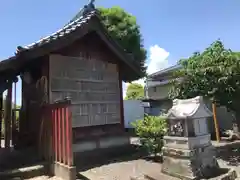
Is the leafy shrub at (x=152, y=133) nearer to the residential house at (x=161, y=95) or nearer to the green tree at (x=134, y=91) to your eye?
the residential house at (x=161, y=95)

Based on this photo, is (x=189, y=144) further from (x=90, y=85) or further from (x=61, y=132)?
(x=90, y=85)

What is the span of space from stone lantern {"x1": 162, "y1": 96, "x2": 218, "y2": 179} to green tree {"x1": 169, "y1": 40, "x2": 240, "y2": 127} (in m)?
2.40

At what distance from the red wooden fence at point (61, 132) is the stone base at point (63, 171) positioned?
11 cm

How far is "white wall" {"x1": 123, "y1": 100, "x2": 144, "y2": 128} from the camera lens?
23.6 metres

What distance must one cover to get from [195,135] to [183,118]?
54 centimetres

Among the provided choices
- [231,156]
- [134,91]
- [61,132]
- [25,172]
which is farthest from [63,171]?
[134,91]

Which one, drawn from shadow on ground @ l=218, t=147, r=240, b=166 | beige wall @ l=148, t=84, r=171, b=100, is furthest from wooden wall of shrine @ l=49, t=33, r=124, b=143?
beige wall @ l=148, t=84, r=171, b=100

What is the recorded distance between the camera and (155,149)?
9.04 m

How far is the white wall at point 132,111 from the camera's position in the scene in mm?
23562

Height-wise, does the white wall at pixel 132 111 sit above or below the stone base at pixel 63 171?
above

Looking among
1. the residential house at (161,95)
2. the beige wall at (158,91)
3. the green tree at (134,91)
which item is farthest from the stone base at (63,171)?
the green tree at (134,91)

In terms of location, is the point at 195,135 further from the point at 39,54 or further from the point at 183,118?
the point at 39,54

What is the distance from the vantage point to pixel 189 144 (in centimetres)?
630

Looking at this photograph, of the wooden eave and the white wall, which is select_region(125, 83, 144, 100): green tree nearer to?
the white wall
